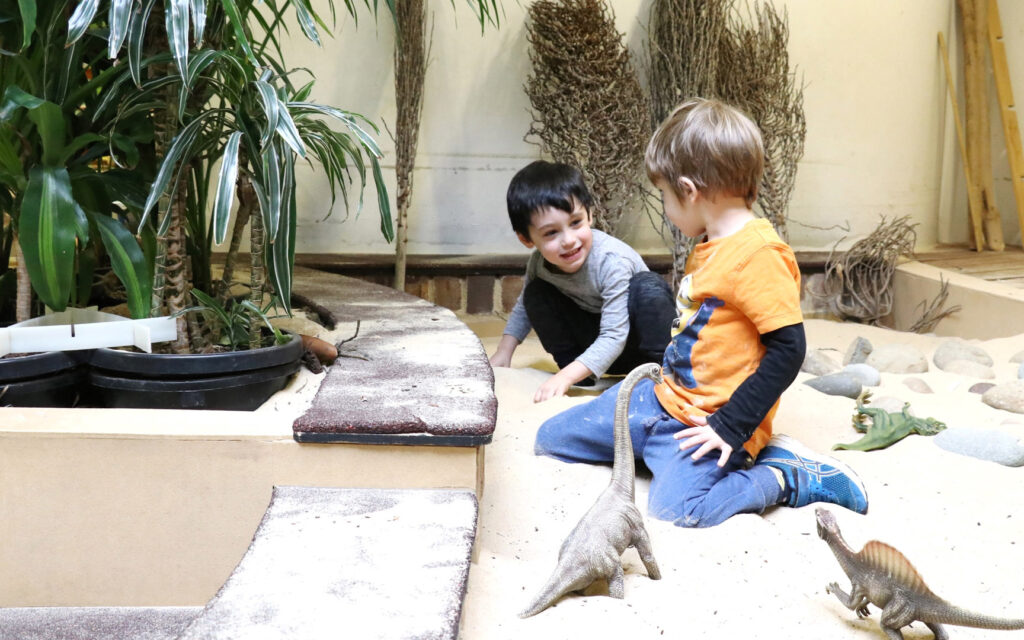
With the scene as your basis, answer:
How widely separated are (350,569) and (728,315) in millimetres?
932

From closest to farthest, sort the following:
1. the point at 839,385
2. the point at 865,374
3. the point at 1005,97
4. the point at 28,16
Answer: the point at 28,16 < the point at 839,385 < the point at 865,374 < the point at 1005,97

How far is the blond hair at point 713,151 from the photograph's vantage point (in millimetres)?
1770

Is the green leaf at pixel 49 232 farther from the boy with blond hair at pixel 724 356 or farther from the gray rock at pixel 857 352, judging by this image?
the gray rock at pixel 857 352

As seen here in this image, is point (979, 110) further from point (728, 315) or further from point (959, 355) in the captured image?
point (728, 315)

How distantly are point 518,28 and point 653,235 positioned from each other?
3.61 feet

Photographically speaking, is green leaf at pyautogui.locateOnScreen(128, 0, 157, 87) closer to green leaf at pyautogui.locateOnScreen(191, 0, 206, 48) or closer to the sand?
green leaf at pyautogui.locateOnScreen(191, 0, 206, 48)

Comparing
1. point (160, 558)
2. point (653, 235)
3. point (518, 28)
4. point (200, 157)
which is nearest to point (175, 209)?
point (200, 157)

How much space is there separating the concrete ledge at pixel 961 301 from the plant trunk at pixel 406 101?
7.04 ft

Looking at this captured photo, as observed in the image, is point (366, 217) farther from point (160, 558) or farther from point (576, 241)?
point (160, 558)

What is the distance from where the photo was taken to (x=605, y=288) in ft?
8.27

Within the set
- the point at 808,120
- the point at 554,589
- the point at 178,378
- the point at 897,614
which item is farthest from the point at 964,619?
the point at 808,120

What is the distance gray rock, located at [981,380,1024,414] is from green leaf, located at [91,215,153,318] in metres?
2.11

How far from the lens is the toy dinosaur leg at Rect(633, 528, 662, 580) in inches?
55.8

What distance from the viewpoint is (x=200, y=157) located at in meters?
1.98
